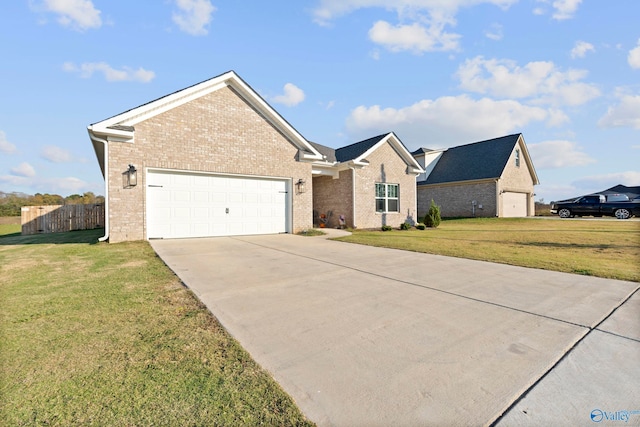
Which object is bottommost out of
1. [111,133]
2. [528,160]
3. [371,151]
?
[111,133]

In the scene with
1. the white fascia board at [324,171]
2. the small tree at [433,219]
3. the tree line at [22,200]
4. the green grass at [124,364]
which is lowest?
the green grass at [124,364]

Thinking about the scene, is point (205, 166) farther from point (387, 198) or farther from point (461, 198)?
point (461, 198)

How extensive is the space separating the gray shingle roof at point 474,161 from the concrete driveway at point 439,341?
66.9 ft

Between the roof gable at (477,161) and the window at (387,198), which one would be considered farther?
the roof gable at (477,161)

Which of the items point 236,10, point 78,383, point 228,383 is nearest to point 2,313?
point 78,383

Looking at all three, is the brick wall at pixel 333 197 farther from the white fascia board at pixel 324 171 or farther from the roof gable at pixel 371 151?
the roof gable at pixel 371 151

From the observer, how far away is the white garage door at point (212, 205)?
9623 mm

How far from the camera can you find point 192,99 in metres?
10.1

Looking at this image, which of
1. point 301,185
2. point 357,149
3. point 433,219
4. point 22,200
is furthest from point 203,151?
point 22,200

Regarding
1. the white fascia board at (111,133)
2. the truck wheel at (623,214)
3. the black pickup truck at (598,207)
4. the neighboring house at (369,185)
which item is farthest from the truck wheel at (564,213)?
the white fascia board at (111,133)

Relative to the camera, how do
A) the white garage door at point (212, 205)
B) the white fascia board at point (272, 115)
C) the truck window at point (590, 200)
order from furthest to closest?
the truck window at point (590, 200), the white fascia board at point (272, 115), the white garage door at point (212, 205)

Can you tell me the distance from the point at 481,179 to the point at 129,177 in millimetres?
23559

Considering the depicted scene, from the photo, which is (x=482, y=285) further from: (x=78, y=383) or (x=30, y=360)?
(x=30, y=360)

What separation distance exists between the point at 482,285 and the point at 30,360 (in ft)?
17.9
